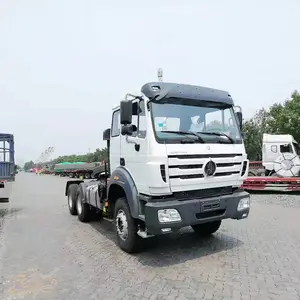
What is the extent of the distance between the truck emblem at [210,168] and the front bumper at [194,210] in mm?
401

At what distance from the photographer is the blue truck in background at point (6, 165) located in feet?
33.4

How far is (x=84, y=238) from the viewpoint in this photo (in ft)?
23.0

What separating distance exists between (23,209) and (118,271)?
7.59 metres

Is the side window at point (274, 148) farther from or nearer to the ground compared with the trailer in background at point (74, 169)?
farther from the ground

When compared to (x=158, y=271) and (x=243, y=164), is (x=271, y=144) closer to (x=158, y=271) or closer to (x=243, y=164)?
(x=243, y=164)

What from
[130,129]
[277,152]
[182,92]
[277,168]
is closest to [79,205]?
[130,129]

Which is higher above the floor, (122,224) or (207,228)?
(122,224)

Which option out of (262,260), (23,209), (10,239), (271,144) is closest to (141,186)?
(262,260)

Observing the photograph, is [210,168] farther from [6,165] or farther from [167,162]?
[6,165]

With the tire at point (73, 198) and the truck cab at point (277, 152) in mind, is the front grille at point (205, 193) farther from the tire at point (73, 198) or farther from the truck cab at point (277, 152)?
the truck cab at point (277, 152)

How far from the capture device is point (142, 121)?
532cm

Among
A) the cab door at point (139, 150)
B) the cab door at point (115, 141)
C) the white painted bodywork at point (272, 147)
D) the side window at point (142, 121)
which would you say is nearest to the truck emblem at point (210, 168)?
the cab door at point (139, 150)

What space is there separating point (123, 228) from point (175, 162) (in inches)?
64.2

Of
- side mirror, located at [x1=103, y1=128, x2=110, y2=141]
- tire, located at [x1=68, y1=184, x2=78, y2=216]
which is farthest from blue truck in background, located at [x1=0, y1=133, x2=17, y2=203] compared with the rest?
side mirror, located at [x1=103, y1=128, x2=110, y2=141]
